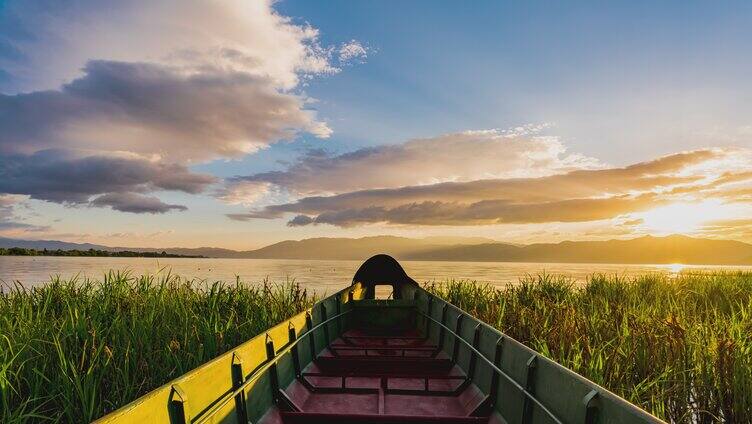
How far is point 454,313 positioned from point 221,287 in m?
6.66

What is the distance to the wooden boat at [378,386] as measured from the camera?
3855mm

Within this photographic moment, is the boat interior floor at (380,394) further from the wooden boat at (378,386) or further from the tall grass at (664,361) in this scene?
the tall grass at (664,361)

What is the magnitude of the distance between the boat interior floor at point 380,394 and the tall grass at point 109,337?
208 centimetres

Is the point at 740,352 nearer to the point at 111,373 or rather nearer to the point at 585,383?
the point at 585,383

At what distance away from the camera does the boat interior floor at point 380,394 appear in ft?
16.9

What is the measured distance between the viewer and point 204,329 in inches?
378

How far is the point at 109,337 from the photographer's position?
8977mm

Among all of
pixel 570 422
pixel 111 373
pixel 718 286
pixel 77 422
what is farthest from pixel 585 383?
pixel 718 286

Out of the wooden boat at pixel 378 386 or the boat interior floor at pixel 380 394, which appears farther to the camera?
the boat interior floor at pixel 380 394

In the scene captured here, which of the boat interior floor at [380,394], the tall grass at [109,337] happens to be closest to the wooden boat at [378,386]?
the boat interior floor at [380,394]

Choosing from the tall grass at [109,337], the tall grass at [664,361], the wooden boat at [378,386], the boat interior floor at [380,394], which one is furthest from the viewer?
the tall grass at [664,361]

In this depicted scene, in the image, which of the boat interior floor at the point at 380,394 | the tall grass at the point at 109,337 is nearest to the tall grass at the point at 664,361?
the boat interior floor at the point at 380,394

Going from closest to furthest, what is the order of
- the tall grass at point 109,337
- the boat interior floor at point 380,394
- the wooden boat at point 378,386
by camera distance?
1. the wooden boat at point 378,386
2. the boat interior floor at point 380,394
3. the tall grass at point 109,337

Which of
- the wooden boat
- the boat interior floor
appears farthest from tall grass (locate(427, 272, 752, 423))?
the boat interior floor
